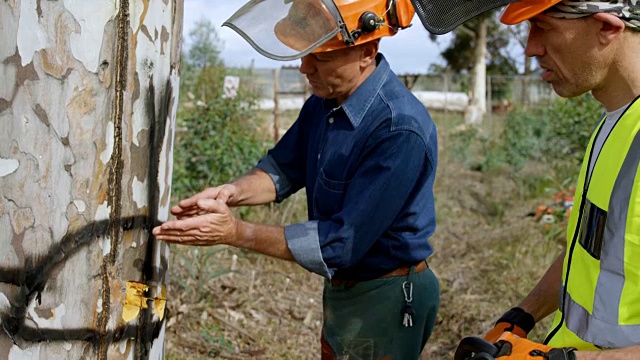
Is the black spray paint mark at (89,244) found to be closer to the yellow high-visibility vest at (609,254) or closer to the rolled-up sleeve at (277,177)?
the rolled-up sleeve at (277,177)

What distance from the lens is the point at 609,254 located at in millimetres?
1795

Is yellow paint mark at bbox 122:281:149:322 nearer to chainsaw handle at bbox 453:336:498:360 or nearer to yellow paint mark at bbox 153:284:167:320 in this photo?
yellow paint mark at bbox 153:284:167:320

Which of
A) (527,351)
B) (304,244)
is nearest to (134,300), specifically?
(304,244)

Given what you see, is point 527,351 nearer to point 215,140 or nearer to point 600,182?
point 600,182

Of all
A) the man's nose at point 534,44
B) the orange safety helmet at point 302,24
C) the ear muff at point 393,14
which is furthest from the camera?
the ear muff at point 393,14

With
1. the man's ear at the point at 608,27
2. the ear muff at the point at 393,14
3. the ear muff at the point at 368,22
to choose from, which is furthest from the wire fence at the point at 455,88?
the man's ear at the point at 608,27

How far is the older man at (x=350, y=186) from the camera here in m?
2.58

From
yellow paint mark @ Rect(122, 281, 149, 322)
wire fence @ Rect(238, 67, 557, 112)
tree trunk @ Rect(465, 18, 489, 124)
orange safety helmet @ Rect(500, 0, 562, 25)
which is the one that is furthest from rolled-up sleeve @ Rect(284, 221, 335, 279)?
tree trunk @ Rect(465, 18, 489, 124)

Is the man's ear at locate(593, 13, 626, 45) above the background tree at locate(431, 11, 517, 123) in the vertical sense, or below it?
above

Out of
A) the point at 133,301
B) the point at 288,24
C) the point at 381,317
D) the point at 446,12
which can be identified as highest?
the point at 446,12

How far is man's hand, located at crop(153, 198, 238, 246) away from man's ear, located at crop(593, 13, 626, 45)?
116 cm

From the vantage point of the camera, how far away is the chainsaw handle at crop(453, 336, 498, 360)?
1870 mm

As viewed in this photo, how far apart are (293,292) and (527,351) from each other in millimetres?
3706

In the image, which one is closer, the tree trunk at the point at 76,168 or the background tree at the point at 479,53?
the tree trunk at the point at 76,168
